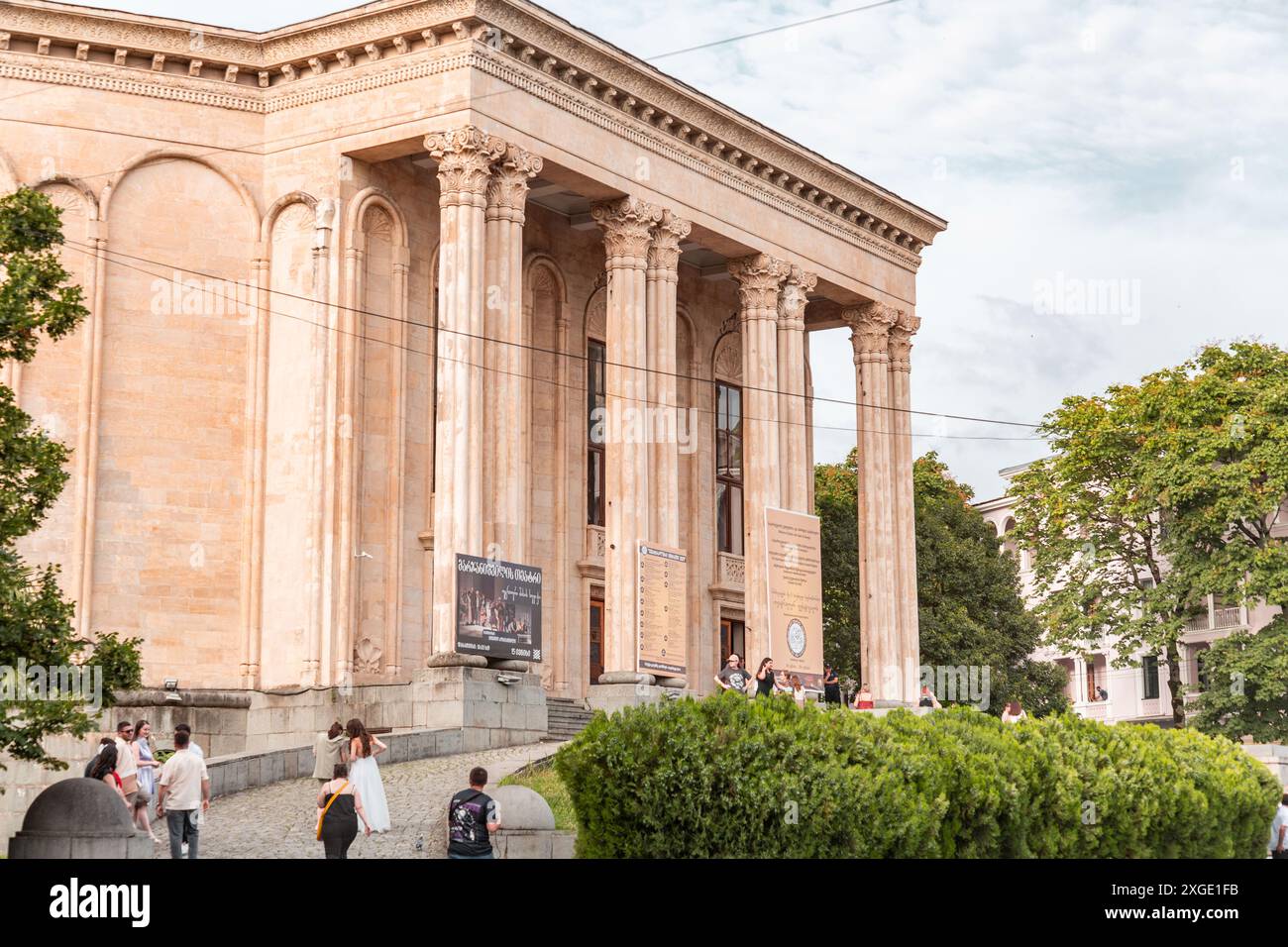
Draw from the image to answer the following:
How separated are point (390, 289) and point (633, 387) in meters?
5.08

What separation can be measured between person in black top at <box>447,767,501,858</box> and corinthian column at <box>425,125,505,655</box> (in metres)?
13.7

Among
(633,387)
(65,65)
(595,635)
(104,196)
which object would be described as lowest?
(595,635)

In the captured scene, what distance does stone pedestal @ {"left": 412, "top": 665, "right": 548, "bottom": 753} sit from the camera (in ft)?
102

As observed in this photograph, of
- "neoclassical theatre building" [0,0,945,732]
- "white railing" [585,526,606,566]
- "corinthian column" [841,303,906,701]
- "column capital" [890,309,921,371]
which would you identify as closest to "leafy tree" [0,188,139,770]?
"neoclassical theatre building" [0,0,945,732]

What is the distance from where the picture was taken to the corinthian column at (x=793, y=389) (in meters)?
41.0

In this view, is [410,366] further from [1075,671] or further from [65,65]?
[1075,671]

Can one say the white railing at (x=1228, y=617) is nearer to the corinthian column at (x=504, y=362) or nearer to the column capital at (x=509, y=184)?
the corinthian column at (x=504, y=362)

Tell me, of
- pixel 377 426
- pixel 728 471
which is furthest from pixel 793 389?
pixel 377 426

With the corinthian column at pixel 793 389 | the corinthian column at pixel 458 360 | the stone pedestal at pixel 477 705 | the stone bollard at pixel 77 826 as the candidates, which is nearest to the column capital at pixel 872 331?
the corinthian column at pixel 793 389


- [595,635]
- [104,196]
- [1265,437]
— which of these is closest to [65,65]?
[104,196]

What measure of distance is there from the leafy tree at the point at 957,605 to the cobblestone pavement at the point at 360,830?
22.6 metres

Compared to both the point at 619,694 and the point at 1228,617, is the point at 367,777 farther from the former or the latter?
the point at 1228,617
